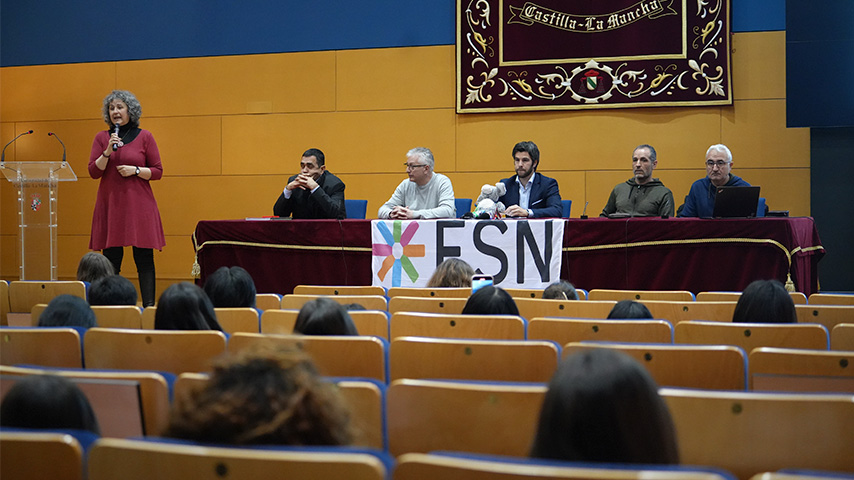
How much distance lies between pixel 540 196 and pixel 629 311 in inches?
111

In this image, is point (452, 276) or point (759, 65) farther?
point (759, 65)

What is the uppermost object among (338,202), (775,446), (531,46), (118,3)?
(118,3)

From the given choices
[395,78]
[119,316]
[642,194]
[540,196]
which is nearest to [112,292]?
[119,316]

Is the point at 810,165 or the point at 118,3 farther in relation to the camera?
the point at 118,3

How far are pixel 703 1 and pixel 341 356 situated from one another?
5.42m

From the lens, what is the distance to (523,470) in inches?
29.8

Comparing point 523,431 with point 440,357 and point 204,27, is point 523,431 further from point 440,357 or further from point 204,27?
point 204,27

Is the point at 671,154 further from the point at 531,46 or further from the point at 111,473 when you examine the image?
the point at 111,473

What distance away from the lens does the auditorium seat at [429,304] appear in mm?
2719

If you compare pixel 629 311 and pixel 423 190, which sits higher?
pixel 423 190

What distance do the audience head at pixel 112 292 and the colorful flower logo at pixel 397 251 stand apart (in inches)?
73.4

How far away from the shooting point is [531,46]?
6.36 m

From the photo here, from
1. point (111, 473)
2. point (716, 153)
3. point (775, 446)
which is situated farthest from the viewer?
point (716, 153)

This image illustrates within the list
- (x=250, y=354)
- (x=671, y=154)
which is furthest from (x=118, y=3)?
(x=250, y=354)
